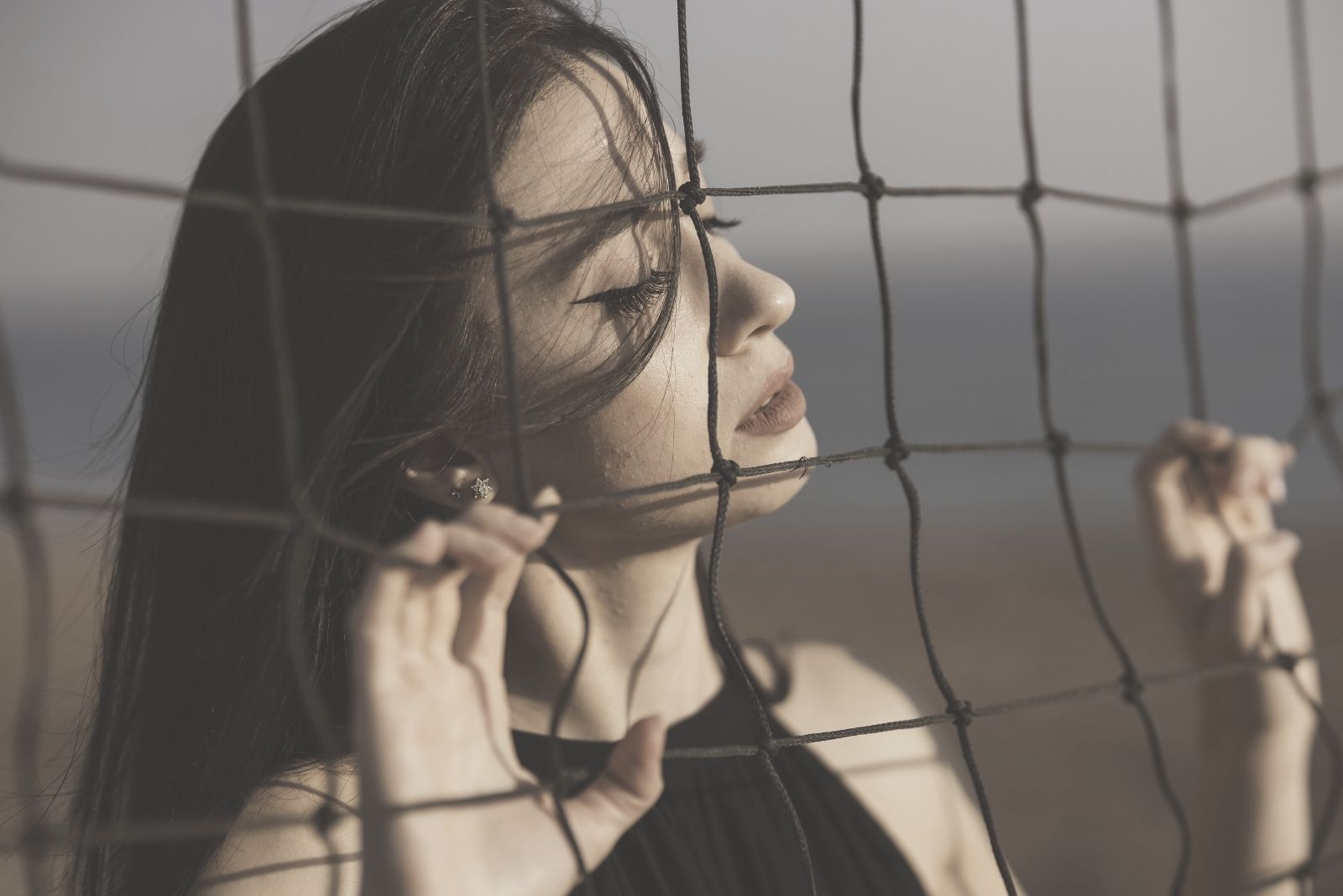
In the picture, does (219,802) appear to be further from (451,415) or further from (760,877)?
(760,877)

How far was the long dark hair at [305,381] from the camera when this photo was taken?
3.04ft

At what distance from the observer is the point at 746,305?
96 cm

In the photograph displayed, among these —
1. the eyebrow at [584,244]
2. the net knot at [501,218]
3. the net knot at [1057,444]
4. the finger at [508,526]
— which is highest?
the net knot at [501,218]

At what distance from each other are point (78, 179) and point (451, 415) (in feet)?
1.13

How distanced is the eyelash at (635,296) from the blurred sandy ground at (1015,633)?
0.62m

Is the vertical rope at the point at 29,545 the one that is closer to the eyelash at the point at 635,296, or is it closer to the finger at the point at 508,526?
the finger at the point at 508,526

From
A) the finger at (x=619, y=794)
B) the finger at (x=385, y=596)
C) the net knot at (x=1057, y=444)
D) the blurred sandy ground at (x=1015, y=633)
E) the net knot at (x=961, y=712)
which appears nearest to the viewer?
the finger at (x=385, y=596)

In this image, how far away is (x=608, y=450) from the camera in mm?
941

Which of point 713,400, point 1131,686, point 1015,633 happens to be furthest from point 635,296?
point 1015,633

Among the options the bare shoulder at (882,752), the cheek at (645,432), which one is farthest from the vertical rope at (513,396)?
the bare shoulder at (882,752)

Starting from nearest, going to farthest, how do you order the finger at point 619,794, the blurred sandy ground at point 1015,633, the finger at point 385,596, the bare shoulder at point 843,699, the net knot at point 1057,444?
the finger at point 385,596 < the finger at point 619,794 < the net knot at point 1057,444 < the bare shoulder at point 843,699 < the blurred sandy ground at point 1015,633

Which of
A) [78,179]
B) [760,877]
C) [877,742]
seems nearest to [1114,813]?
[877,742]

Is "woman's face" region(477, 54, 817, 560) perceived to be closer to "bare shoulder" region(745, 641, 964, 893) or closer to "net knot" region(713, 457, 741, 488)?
"net knot" region(713, 457, 741, 488)

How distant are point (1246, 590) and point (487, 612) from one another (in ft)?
2.73
